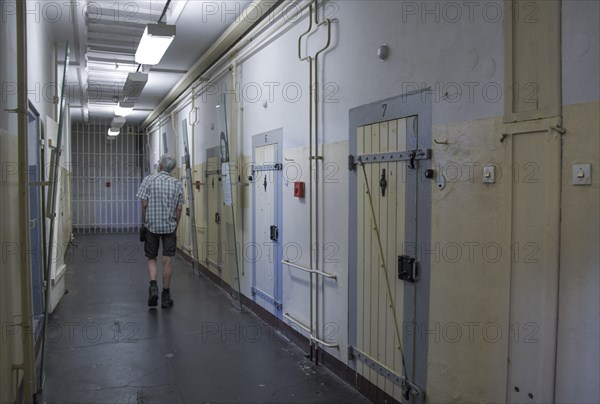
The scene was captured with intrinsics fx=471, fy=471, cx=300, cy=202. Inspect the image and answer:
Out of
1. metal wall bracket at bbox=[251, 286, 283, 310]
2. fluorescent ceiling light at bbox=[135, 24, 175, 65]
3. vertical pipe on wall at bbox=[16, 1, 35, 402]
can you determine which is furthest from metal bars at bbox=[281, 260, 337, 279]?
fluorescent ceiling light at bbox=[135, 24, 175, 65]

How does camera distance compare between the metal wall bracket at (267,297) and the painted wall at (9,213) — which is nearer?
the painted wall at (9,213)

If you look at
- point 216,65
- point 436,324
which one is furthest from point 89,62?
point 436,324

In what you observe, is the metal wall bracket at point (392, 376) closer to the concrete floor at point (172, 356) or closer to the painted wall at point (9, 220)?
the concrete floor at point (172, 356)

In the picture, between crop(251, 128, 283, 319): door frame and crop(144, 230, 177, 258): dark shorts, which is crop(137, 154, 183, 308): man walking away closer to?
crop(144, 230, 177, 258): dark shorts

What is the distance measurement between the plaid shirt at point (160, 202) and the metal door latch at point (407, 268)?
10.8ft

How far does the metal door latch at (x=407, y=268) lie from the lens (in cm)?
267

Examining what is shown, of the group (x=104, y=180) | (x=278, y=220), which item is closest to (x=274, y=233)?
(x=278, y=220)

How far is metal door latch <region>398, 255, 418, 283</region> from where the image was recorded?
2.67 meters

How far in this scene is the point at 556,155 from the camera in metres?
1.87

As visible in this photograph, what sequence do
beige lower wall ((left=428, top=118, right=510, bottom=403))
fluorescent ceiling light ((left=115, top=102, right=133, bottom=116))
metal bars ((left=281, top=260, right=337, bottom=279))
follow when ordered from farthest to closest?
1. fluorescent ceiling light ((left=115, top=102, right=133, bottom=116))
2. metal bars ((left=281, top=260, right=337, bottom=279))
3. beige lower wall ((left=428, top=118, right=510, bottom=403))

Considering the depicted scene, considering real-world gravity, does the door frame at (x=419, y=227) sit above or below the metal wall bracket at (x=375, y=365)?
above

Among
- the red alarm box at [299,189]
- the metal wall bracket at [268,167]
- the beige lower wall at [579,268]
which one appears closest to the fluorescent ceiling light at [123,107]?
the metal wall bracket at [268,167]

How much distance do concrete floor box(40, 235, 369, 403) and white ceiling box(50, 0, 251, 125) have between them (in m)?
3.16

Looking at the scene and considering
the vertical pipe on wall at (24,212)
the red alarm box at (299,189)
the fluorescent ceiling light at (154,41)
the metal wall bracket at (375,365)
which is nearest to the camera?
A: the vertical pipe on wall at (24,212)
